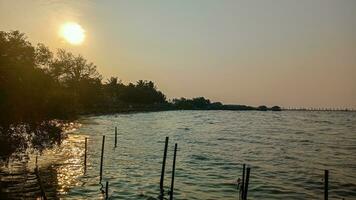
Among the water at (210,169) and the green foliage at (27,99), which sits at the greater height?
the green foliage at (27,99)

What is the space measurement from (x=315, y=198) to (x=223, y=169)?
536 inches

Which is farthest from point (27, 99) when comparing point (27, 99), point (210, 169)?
point (210, 169)

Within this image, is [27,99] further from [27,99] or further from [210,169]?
[210,169]

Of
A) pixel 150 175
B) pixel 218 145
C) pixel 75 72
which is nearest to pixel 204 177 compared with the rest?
pixel 150 175

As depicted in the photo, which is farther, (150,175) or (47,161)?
(47,161)

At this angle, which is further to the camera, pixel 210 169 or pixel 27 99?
pixel 210 169

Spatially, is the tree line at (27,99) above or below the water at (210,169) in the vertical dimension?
above

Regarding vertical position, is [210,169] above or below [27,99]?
below

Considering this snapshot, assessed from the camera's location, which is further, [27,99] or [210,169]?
[210,169]

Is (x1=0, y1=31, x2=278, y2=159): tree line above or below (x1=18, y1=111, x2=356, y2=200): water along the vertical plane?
above

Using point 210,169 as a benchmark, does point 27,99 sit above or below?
above

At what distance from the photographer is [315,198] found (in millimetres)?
32750

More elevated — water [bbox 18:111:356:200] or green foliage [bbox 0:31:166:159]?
green foliage [bbox 0:31:166:159]

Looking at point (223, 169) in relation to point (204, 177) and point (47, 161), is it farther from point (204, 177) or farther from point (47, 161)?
point (47, 161)
